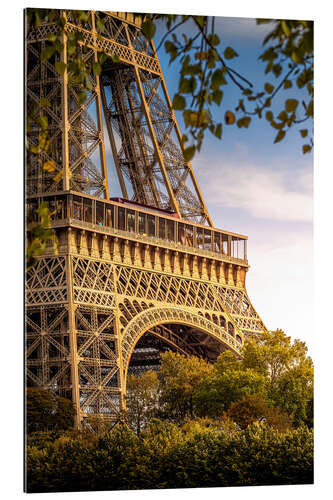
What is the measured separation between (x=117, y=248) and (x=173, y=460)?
33.7 feet

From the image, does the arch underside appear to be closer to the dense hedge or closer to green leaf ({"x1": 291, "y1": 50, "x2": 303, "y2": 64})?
the dense hedge

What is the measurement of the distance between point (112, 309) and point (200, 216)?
644 cm

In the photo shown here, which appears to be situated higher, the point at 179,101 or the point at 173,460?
the point at 179,101

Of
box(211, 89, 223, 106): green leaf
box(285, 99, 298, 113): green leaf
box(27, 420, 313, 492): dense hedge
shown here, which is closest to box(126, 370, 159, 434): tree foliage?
box(27, 420, 313, 492): dense hedge

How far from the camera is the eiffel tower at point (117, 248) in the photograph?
22047 millimetres

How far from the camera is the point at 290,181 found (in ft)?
60.5

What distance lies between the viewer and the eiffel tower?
22.0 metres

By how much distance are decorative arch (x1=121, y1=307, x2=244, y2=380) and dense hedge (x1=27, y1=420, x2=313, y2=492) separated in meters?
6.91

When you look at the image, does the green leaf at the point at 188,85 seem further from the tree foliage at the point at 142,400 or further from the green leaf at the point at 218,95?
the tree foliage at the point at 142,400

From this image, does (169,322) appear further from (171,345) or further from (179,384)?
(171,345)

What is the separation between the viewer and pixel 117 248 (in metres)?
26.2

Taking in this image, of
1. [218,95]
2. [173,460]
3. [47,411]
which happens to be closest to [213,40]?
[218,95]

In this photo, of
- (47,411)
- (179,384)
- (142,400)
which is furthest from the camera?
(179,384)
